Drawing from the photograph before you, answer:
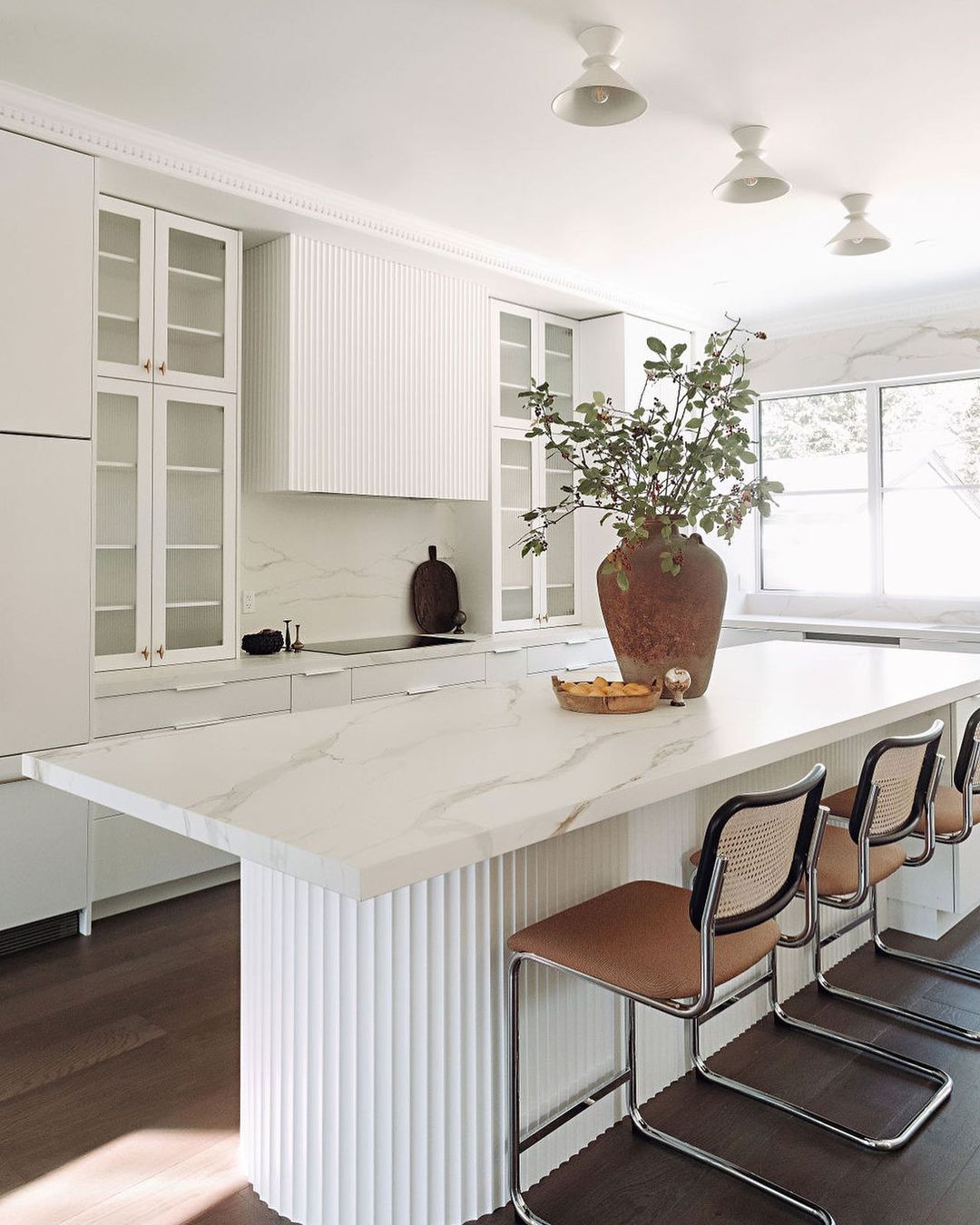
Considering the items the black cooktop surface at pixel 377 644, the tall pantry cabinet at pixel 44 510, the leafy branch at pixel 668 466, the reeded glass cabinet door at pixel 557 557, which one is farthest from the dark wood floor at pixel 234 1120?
the reeded glass cabinet door at pixel 557 557

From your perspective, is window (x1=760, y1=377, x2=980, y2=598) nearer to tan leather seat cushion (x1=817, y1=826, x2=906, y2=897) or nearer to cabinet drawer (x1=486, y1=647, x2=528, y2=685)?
cabinet drawer (x1=486, y1=647, x2=528, y2=685)

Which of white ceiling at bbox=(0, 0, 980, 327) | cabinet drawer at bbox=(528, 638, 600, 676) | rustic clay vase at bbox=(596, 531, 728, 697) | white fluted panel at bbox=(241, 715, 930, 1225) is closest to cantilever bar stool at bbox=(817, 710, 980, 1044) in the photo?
rustic clay vase at bbox=(596, 531, 728, 697)

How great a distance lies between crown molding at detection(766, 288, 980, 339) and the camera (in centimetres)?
535

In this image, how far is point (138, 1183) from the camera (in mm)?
1934

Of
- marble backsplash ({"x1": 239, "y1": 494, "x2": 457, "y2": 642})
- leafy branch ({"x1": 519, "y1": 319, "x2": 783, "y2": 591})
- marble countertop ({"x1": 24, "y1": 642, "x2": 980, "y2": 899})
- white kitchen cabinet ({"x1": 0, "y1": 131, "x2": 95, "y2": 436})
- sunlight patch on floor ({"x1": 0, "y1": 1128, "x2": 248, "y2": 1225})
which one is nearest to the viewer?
marble countertop ({"x1": 24, "y1": 642, "x2": 980, "y2": 899})

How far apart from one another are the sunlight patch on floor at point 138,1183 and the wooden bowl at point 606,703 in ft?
3.89

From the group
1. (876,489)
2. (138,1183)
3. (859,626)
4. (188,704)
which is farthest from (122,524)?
(876,489)

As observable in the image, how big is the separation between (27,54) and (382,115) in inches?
40.8

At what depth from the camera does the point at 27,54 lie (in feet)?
9.00

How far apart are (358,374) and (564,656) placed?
5.78 ft

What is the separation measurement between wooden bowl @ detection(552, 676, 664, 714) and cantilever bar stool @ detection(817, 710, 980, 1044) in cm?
51

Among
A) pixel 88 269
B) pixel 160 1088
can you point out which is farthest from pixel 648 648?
pixel 88 269

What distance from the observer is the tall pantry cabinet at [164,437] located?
3500 millimetres

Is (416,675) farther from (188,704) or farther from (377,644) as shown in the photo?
(188,704)
